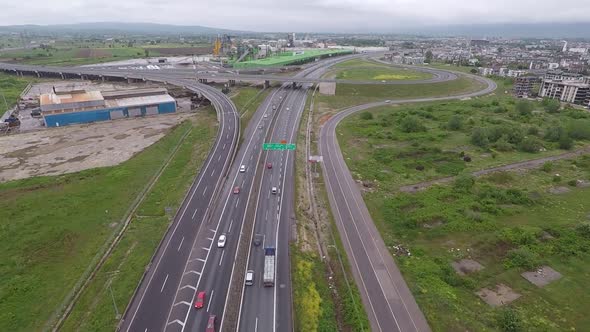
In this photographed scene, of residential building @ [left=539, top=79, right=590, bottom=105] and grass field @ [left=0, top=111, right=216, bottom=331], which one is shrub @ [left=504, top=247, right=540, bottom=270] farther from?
residential building @ [left=539, top=79, right=590, bottom=105]

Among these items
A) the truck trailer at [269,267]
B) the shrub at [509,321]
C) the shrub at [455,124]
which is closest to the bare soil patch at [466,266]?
the shrub at [509,321]

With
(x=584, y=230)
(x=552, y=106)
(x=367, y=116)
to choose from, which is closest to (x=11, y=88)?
(x=367, y=116)

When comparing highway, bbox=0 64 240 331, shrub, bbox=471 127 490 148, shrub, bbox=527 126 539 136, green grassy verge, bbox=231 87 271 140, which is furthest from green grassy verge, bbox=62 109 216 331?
shrub, bbox=527 126 539 136

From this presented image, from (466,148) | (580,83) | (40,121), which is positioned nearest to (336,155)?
(466,148)

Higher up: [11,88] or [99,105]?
[99,105]

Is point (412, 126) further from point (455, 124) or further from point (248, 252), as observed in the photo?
point (248, 252)

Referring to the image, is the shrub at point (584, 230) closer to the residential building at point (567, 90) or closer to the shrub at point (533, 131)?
the shrub at point (533, 131)
